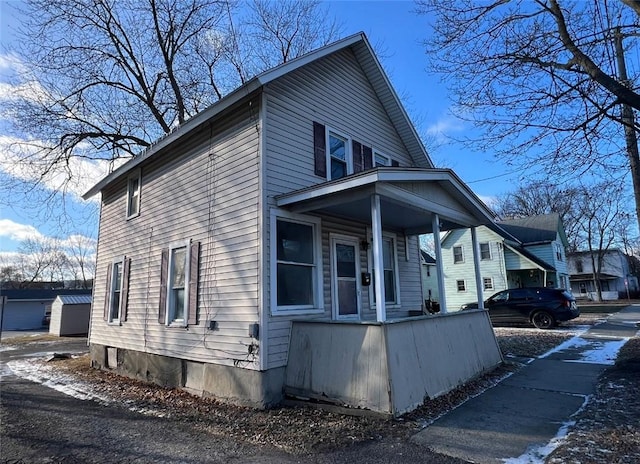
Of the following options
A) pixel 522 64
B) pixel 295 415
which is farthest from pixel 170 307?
pixel 522 64

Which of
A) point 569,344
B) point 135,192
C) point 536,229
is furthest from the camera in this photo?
point 536,229

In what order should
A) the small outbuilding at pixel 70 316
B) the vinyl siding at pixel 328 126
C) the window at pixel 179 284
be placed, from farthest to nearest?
the small outbuilding at pixel 70 316, the window at pixel 179 284, the vinyl siding at pixel 328 126

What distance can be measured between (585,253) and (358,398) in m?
50.4

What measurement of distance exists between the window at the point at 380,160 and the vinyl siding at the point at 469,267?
17147 millimetres

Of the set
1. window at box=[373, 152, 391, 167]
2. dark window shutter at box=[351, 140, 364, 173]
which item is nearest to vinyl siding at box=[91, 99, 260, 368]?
dark window shutter at box=[351, 140, 364, 173]

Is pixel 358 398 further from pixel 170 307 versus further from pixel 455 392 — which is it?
pixel 170 307

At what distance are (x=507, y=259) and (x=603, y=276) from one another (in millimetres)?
26726

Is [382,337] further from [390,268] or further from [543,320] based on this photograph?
[543,320]

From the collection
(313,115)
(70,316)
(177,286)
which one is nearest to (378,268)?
(313,115)

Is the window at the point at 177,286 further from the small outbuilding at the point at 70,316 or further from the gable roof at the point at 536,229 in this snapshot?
the gable roof at the point at 536,229

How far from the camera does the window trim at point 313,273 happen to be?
6426 millimetres

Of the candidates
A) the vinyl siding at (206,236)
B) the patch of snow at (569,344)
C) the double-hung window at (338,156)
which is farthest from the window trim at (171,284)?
the patch of snow at (569,344)

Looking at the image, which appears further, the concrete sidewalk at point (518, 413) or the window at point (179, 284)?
the window at point (179, 284)

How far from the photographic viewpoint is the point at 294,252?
23.4ft
